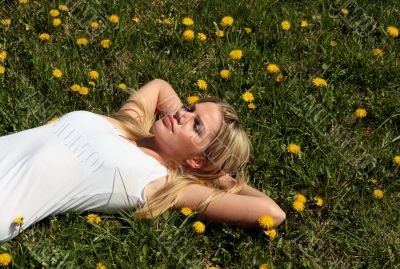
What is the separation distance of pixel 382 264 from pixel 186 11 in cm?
239

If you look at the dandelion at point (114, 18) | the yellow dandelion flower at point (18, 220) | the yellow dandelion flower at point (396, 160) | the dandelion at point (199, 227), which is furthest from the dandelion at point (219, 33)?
the yellow dandelion flower at point (18, 220)

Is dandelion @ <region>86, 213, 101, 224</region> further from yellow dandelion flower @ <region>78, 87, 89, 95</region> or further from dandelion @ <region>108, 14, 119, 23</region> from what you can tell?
dandelion @ <region>108, 14, 119, 23</region>

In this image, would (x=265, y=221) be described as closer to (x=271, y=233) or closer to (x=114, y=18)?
(x=271, y=233)

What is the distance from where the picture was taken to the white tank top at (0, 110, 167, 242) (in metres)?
2.89

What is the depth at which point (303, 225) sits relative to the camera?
332cm

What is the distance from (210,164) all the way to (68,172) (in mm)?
776

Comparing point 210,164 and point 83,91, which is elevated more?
point 83,91

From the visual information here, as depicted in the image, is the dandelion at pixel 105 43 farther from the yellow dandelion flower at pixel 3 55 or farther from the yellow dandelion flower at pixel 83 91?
the yellow dandelion flower at pixel 3 55

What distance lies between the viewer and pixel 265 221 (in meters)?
3.01

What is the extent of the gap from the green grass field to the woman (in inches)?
4.7

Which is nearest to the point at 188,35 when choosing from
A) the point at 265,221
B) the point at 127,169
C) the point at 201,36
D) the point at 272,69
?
the point at 201,36

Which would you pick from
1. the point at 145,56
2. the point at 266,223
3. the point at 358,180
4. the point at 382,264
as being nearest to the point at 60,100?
the point at 145,56

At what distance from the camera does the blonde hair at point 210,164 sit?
3.07 metres

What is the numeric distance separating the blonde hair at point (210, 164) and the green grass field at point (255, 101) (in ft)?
0.35
